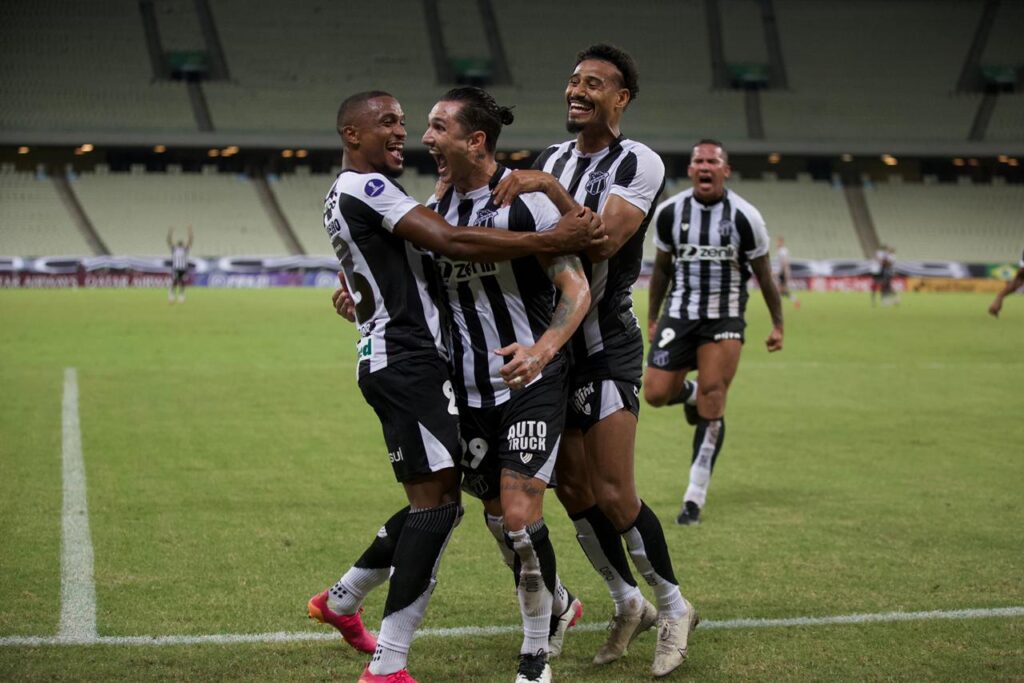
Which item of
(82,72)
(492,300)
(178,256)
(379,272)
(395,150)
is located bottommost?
(492,300)

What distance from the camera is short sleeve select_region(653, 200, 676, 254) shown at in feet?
30.4

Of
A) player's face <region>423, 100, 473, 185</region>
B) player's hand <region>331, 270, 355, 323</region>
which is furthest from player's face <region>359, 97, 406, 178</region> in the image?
player's hand <region>331, 270, 355, 323</region>

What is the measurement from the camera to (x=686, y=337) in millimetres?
9086

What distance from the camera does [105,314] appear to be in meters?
28.3

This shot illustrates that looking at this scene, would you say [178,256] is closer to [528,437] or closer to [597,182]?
[597,182]

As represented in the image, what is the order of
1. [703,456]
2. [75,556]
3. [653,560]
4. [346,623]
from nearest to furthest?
1. [346,623]
2. [653,560]
3. [75,556]
4. [703,456]

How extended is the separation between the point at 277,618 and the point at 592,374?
6.38 feet

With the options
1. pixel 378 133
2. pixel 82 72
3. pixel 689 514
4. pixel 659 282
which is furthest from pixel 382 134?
pixel 82 72

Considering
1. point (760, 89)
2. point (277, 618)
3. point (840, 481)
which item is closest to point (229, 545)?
point (277, 618)

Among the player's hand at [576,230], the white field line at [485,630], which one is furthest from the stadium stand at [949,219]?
the player's hand at [576,230]

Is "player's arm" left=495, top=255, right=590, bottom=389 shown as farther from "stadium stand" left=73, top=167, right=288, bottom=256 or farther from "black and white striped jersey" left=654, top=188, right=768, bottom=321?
"stadium stand" left=73, top=167, right=288, bottom=256

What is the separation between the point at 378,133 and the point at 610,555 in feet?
6.98

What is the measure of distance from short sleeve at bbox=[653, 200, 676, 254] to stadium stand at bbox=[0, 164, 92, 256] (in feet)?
140

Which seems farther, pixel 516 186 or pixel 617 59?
A: pixel 617 59
